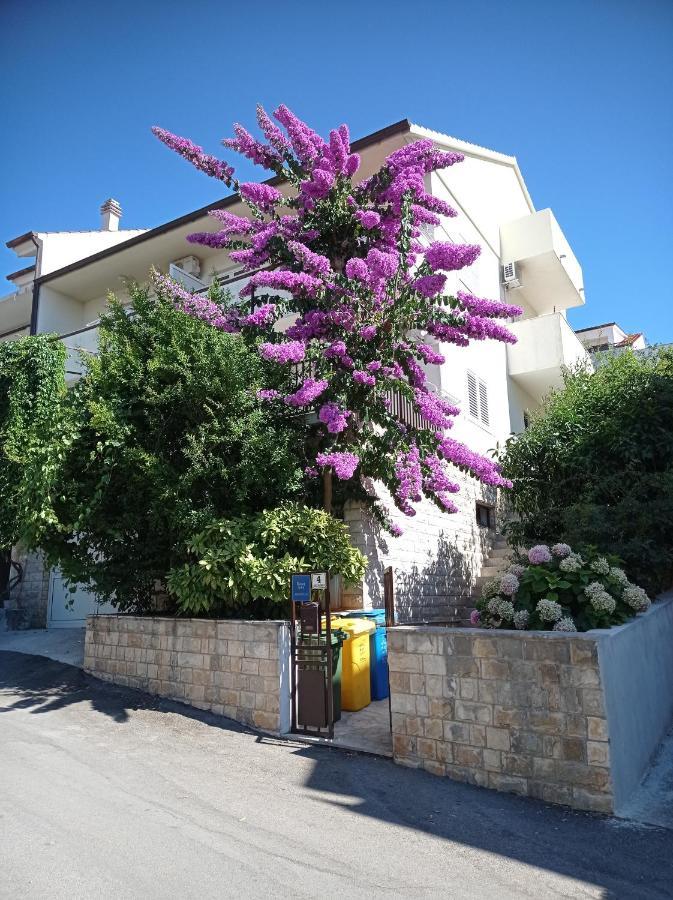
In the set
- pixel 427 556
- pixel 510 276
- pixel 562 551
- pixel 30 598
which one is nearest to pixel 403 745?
pixel 562 551

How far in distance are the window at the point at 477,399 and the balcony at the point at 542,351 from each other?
6.94 feet

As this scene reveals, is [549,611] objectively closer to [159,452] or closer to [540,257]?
[159,452]

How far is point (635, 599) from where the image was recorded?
233 inches

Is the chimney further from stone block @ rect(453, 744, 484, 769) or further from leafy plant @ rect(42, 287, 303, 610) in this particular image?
stone block @ rect(453, 744, 484, 769)

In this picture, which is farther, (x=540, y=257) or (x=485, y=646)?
(x=540, y=257)

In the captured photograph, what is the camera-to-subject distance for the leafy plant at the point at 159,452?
7.68 metres

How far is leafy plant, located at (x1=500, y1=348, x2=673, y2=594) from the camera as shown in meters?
8.30

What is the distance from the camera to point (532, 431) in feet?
33.8

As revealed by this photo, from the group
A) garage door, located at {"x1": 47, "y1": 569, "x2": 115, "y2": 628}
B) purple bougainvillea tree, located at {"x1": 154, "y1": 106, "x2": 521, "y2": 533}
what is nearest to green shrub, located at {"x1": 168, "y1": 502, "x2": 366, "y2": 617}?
purple bougainvillea tree, located at {"x1": 154, "y1": 106, "x2": 521, "y2": 533}

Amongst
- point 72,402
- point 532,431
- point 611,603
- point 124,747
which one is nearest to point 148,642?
point 124,747

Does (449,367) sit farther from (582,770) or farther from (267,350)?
(582,770)

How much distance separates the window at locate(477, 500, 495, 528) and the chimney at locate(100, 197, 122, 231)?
15.6m

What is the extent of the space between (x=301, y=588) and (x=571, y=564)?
2.75m

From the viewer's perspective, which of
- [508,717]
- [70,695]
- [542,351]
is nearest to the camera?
[508,717]
